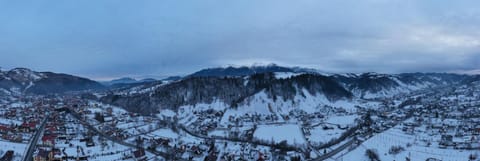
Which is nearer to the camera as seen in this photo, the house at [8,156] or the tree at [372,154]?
the house at [8,156]

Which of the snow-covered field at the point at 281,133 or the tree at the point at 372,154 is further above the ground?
the tree at the point at 372,154

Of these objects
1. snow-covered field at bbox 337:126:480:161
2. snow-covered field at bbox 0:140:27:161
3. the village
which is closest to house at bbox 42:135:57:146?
the village

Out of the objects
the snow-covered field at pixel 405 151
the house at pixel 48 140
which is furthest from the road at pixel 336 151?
the house at pixel 48 140

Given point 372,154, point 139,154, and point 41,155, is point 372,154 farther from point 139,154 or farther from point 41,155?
point 41,155

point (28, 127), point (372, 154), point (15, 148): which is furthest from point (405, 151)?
point (28, 127)

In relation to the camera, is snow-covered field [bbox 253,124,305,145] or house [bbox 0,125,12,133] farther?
snow-covered field [bbox 253,124,305,145]

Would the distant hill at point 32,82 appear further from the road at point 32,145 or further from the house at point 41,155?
the house at point 41,155

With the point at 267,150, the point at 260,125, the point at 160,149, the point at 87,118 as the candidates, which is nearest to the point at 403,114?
the point at 260,125

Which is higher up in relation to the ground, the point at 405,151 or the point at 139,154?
the point at 405,151

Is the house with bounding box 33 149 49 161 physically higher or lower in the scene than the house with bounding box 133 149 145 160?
higher

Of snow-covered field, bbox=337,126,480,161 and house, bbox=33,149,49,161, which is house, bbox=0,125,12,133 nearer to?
house, bbox=33,149,49,161

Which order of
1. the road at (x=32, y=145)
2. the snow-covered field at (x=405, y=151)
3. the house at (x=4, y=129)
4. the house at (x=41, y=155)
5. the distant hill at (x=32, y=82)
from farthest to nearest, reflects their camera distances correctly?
the distant hill at (x=32, y=82) → the house at (x=4, y=129) → the snow-covered field at (x=405, y=151) → the road at (x=32, y=145) → the house at (x=41, y=155)

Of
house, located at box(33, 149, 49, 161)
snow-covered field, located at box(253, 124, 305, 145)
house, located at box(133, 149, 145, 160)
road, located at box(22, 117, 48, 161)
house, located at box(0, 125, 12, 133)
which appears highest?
house, located at box(0, 125, 12, 133)
